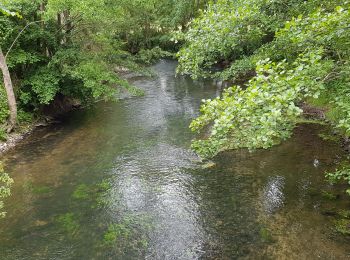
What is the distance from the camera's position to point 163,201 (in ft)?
38.1

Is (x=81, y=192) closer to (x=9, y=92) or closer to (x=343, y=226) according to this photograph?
(x=9, y=92)

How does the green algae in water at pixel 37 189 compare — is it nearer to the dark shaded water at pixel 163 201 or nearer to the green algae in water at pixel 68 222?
the dark shaded water at pixel 163 201

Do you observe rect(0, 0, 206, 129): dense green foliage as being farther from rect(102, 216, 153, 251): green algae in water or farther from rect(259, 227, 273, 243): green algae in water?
rect(259, 227, 273, 243): green algae in water

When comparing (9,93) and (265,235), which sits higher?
(9,93)

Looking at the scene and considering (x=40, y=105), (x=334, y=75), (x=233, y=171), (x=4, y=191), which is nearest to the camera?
(x=334, y=75)

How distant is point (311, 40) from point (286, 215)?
18.9 ft

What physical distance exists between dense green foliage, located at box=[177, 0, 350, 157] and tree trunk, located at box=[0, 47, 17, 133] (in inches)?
441

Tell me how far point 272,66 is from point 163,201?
6945 mm

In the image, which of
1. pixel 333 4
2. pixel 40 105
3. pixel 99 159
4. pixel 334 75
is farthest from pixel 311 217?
pixel 40 105

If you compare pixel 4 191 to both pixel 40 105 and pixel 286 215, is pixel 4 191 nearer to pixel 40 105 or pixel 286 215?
pixel 286 215

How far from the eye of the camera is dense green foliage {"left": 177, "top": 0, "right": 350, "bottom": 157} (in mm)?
5355

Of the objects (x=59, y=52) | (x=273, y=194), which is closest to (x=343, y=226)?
(x=273, y=194)

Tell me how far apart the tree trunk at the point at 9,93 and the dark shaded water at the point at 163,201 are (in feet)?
4.15

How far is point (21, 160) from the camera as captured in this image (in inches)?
599
